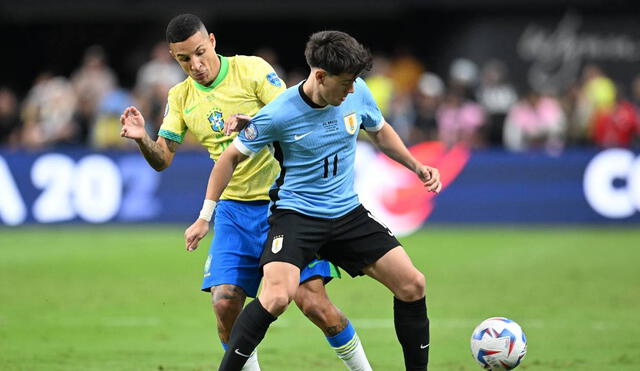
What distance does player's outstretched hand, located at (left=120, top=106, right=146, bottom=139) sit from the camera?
7449mm

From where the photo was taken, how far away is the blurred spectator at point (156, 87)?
20109mm

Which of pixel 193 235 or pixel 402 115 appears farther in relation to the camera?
pixel 402 115

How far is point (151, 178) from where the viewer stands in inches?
738

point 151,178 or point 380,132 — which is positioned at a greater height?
point 380,132

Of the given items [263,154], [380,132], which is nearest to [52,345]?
[263,154]

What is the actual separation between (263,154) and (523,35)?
19.4m

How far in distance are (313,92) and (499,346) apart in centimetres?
217

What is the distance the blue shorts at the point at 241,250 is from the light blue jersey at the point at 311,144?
371mm

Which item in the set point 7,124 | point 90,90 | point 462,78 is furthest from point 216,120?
point 7,124

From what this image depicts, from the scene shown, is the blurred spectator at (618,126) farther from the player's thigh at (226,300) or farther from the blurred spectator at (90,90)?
the player's thigh at (226,300)

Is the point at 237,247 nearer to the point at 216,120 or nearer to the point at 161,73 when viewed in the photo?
the point at 216,120

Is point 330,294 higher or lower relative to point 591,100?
lower

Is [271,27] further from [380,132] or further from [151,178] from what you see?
[380,132]

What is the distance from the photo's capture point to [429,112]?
2111 cm
